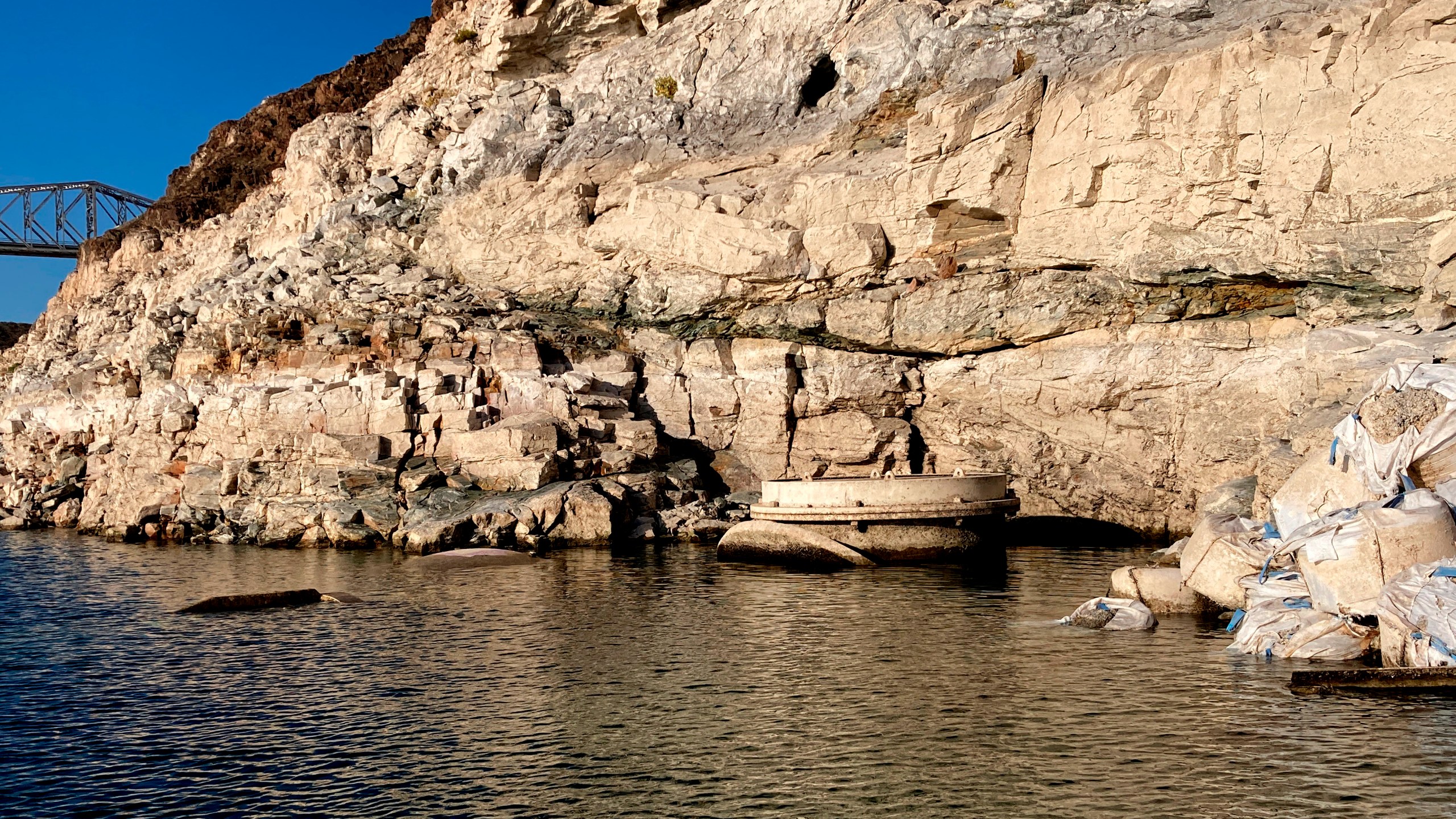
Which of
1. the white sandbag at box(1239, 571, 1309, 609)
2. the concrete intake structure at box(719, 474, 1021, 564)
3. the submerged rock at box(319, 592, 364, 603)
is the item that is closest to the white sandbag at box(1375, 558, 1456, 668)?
the white sandbag at box(1239, 571, 1309, 609)

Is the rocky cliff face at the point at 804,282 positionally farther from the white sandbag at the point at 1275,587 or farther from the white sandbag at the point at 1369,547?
the white sandbag at the point at 1369,547

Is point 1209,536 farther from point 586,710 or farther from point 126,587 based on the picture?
point 126,587

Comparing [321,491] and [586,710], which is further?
[321,491]

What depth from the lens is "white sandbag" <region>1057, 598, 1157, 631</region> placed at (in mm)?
15766

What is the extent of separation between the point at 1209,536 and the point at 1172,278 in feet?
41.2

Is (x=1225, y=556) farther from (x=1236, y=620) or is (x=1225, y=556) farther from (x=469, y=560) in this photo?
(x=469, y=560)

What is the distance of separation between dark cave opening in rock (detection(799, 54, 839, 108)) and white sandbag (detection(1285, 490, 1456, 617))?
25.4m

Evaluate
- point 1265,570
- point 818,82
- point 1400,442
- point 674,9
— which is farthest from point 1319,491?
point 674,9

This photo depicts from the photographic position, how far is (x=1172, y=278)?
27.4 metres

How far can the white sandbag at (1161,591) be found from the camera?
1680 centimetres

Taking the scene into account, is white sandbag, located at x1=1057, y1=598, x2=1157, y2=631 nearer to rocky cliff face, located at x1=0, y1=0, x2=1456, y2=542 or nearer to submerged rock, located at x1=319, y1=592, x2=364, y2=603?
rocky cliff face, located at x1=0, y1=0, x2=1456, y2=542

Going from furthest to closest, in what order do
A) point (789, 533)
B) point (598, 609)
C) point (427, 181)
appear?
1. point (427, 181)
2. point (789, 533)
3. point (598, 609)

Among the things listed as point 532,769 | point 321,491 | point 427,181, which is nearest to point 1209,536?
point 532,769

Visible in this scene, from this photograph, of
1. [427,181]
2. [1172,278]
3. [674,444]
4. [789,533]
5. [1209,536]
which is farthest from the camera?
[427,181]
